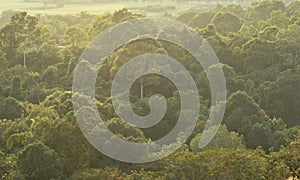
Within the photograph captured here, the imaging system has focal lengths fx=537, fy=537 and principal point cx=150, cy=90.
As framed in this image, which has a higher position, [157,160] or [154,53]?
[154,53]

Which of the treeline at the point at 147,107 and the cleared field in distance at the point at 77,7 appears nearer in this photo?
the treeline at the point at 147,107

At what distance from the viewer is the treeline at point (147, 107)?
1319cm

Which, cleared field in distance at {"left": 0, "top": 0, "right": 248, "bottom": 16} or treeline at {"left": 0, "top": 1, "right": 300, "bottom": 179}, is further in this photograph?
cleared field in distance at {"left": 0, "top": 0, "right": 248, "bottom": 16}

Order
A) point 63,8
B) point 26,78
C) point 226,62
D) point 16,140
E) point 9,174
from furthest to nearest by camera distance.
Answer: point 63,8 < point 226,62 < point 26,78 < point 16,140 < point 9,174

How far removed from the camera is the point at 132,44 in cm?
2327

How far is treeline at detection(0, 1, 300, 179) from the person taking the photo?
13188 millimetres

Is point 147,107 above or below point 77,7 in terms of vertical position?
below

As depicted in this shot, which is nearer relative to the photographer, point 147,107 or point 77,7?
point 147,107

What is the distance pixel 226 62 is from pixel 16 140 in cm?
1329

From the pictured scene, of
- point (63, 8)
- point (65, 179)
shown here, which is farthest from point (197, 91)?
point (63, 8)

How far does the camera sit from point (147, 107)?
802 inches

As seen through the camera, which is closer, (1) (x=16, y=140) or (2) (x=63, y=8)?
(1) (x=16, y=140)

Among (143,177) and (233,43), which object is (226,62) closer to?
(233,43)

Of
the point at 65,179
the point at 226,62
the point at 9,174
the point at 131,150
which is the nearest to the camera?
the point at 9,174
